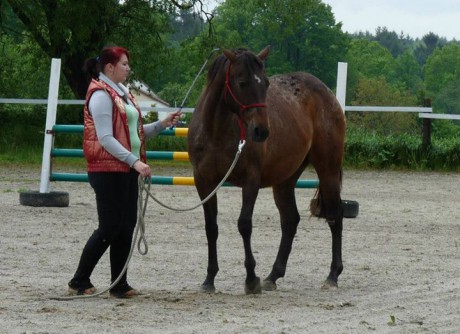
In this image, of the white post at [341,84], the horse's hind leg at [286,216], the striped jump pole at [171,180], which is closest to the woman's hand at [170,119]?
the horse's hind leg at [286,216]

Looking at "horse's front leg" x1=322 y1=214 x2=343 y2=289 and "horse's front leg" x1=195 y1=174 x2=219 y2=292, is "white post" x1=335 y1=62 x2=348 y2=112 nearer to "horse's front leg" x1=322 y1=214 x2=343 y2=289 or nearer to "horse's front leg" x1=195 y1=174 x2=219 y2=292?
"horse's front leg" x1=322 y1=214 x2=343 y2=289

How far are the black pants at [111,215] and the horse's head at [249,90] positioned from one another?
82 centimetres

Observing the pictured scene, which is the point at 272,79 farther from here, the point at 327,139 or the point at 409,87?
the point at 409,87

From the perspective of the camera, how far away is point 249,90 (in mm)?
7328

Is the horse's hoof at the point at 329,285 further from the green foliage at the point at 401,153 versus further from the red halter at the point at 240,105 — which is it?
the green foliage at the point at 401,153

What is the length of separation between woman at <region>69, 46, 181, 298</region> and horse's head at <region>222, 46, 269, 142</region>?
0.70 meters

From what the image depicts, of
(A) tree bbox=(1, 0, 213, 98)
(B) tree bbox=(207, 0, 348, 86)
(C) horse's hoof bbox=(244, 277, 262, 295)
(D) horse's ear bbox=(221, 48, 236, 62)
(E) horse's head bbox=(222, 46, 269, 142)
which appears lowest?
(C) horse's hoof bbox=(244, 277, 262, 295)

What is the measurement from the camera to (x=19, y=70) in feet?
92.7

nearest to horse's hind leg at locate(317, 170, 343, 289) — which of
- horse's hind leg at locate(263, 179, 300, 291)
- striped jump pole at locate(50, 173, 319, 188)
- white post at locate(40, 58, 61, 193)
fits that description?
horse's hind leg at locate(263, 179, 300, 291)

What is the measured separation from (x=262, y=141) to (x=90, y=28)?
17173mm

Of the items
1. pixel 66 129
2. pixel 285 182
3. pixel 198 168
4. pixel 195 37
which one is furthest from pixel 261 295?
pixel 195 37

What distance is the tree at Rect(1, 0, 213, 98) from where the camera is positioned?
23.6 meters

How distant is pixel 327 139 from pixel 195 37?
1962cm

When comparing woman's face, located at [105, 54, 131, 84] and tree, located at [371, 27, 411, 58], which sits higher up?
tree, located at [371, 27, 411, 58]
